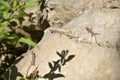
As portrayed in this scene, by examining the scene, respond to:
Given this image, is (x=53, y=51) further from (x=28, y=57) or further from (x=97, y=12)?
(x=97, y=12)

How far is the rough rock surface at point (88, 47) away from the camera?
Answer: 236cm

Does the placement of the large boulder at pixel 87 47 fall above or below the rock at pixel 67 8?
below

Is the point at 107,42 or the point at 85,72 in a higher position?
the point at 107,42

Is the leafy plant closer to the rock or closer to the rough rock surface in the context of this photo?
the rough rock surface

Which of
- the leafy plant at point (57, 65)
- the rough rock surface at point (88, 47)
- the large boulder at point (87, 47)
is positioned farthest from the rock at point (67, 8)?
the leafy plant at point (57, 65)

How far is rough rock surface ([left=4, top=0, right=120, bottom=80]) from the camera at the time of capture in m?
2.36

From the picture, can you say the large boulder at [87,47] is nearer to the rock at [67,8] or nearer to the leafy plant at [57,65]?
the leafy plant at [57,65]

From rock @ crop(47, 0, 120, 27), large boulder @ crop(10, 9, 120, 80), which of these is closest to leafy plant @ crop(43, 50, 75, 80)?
large boulder @ crop(10, 9, 120, 80)

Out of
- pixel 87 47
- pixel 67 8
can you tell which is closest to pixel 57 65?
pixel 87 47

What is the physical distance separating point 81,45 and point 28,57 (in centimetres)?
55

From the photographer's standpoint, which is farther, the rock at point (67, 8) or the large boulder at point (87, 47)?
the rock at point (67, 8)

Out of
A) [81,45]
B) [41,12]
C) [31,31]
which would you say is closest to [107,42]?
[81,45]

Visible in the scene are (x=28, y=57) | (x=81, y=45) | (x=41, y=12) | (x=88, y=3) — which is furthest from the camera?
A: (x=41, y=12)

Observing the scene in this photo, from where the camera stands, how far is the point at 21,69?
2.66 metres
